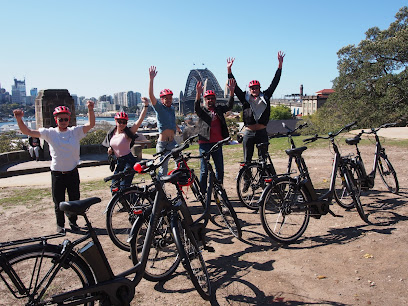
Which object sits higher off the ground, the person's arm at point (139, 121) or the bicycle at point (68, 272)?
the person's arm at point (139, 121)

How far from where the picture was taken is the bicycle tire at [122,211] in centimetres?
→ 439

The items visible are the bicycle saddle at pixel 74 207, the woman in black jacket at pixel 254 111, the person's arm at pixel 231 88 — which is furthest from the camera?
the woman in black jacket at pixel 254 111

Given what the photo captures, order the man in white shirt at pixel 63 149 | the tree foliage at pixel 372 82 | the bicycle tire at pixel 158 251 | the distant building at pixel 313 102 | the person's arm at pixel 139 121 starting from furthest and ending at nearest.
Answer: the distant building at pixel 313 102 < the tree foliage at pixel 372 82 < the person's arm at pixel 139 121 < the man in white shirt at pixel 63 149 < the bicycle tire at pixel 158 251

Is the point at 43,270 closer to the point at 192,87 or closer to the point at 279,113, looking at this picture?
the point at 279,113

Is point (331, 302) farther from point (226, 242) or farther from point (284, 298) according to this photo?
point (226, 242)

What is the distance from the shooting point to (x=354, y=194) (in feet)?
16.9

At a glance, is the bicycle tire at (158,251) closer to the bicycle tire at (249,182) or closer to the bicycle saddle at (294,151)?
the bicycle saddle at (294,151)

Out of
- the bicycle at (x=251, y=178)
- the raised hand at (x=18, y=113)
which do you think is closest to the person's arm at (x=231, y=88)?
the bicycle at (x=251, y=178)

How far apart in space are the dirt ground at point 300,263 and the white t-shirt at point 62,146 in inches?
37.9

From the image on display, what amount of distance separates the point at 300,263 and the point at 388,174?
330 centimetres

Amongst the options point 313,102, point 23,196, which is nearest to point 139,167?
point 23,196

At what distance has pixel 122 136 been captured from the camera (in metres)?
5.78

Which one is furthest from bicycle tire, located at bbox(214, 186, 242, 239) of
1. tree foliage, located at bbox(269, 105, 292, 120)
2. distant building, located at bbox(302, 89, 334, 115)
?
distant building, located at bbox(302, 89, 334, 115)

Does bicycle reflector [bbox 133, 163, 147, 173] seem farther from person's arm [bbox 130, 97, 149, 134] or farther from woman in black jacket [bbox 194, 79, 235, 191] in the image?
woman in black jacket [bbox 194, 79, 235, 191]
